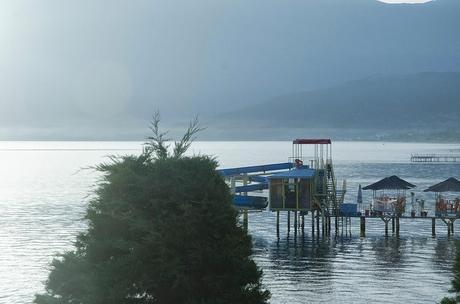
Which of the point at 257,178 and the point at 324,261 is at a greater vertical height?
the point at 257,178

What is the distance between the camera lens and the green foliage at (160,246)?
14805mm

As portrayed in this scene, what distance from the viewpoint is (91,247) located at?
15.1 metres

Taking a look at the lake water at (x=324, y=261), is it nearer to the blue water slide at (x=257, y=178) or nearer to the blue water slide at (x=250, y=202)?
the blue water slide at (x=250, y=202)

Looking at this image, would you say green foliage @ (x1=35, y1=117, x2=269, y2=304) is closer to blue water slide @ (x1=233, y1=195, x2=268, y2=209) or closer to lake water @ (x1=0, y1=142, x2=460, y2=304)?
lake water @ (x1=0, y1=142, x2=460, y2=304)

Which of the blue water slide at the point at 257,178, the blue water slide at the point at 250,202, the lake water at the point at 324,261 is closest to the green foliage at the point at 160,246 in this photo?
the lake water at the point at 324,261

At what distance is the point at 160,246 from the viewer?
Result: 14758mm

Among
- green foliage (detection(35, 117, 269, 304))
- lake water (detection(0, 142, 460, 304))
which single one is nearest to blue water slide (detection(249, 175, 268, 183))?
lake water (detection(0, 142, 460, 304))

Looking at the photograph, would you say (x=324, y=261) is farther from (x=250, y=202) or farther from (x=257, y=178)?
(x=257, y=178)

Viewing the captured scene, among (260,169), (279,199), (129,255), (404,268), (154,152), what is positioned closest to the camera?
(129,255)

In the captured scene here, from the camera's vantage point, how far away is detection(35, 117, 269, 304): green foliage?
48.6ft

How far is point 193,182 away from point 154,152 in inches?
69.0

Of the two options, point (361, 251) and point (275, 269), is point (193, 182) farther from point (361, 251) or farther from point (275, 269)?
point (361, 251)

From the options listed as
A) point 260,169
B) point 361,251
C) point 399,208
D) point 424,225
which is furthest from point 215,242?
point 424,225

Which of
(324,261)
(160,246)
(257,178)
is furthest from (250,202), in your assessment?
(160,246)
